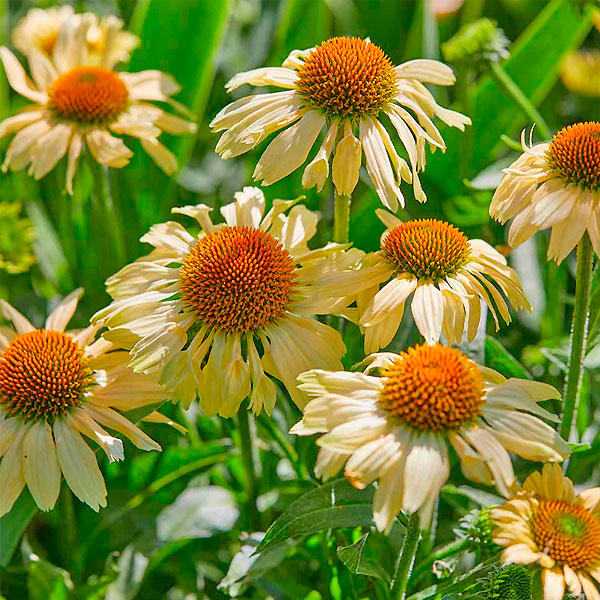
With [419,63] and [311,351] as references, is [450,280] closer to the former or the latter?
[311,351]

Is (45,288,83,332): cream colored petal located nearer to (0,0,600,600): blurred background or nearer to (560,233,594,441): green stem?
(0,0,600,600): blurred background

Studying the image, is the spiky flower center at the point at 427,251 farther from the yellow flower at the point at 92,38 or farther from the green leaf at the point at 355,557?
the yellow flower at the point at 92,38

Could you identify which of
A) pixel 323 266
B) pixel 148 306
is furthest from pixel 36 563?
pixel 323 266

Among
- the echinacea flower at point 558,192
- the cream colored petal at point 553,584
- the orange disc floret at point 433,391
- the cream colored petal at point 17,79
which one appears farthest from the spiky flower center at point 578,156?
the cream colored petal at point 17,79

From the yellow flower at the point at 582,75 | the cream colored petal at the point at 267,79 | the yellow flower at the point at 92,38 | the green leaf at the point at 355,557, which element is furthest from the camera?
the yellow flower at the point at 582,75

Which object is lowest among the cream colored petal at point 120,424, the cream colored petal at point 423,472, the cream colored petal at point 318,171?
the cream colored petal at point 120,424

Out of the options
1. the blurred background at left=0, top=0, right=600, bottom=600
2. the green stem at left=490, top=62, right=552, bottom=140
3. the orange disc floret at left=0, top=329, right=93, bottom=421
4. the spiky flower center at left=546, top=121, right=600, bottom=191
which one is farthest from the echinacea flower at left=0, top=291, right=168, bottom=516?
the green stem at left=490, top=62, right=552, bottom=140
